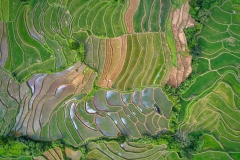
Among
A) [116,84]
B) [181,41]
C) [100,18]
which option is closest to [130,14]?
[100,18]

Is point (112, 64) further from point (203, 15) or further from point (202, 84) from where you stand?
point (203, 15)

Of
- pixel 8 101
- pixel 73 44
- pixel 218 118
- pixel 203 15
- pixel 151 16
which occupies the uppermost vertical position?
pixel 203 15

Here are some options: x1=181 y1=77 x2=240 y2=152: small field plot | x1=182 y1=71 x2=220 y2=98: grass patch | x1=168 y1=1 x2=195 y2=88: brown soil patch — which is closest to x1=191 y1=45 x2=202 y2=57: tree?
x1=168 y1=1 x2=195 y2=88: brown soil patch

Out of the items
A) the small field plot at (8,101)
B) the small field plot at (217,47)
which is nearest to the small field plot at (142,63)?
the small field plot at (217,47)

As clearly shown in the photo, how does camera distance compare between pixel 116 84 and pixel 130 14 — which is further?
pixel 130 14

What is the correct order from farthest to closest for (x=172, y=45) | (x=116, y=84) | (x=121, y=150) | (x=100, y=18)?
(x=100, y=18), (x=172, y=45), (x=116, y=84), (x=121, y=150)

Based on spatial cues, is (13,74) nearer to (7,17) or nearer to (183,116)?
(7,17)

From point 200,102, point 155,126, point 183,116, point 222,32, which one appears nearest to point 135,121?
point 155,126

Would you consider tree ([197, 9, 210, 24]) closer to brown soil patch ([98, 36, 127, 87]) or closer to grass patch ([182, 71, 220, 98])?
grass patch ([182, 71, 220, 98])
